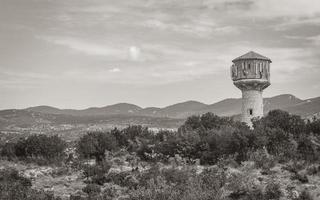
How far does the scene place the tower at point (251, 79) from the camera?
31.4 metres

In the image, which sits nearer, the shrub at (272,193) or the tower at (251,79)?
the shrub at (272,193)

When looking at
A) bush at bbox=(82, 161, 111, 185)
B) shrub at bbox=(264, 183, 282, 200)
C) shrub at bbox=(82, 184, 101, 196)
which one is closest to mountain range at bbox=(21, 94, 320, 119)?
bush at bbox=(82, 161, 111, 185)

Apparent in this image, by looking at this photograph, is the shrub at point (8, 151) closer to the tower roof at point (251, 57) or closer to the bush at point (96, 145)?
the bush at point (96, 145)

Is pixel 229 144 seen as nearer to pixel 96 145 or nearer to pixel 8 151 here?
pixel 96 145

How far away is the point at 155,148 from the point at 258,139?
5123 mm

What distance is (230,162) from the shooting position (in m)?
16.1

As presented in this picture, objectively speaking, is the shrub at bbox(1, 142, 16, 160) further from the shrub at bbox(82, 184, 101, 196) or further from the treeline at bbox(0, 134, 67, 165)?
the shrub at bbox(82, 184, 101, 196)

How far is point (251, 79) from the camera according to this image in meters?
31.2

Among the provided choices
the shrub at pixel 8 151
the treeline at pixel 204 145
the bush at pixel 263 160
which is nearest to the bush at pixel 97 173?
the treeline at pixel 204 145

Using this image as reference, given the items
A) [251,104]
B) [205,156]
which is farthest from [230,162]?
[251,104]

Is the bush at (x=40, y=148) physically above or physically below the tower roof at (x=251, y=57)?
below

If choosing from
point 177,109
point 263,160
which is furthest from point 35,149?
point 177,109

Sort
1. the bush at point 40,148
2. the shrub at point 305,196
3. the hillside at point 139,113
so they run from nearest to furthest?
the shrub at point 305,196 → the bush at point 40,148 → the hillside at point 139,113

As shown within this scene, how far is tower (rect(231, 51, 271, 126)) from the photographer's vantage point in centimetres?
3141
